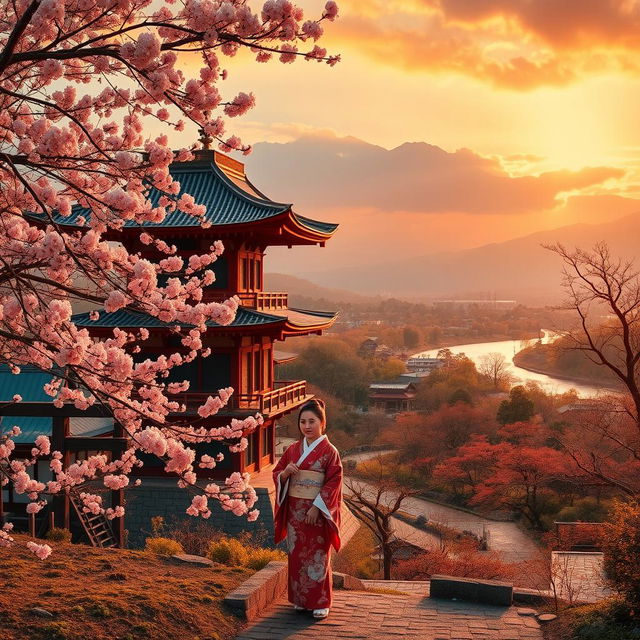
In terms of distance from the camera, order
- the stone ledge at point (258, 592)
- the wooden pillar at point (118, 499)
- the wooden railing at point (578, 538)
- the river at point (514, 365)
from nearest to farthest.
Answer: the stone ledge at point (258, 592) → the wooden pillar at point (118, 499) → the wooden railing at point (578, 538) → the river at point (514, 365)

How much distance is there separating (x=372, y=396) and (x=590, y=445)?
34.7 metres

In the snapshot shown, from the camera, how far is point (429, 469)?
48500 millimetres

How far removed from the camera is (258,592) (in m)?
8.60

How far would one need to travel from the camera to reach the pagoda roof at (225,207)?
20.5 meters

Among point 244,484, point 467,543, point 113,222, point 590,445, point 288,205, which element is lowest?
point 467,543

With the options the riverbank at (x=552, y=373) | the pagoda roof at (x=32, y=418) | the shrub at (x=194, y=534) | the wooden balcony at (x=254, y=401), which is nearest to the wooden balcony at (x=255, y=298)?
the wooden balcony at (x=254, y=401)

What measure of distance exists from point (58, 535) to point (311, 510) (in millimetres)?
5929

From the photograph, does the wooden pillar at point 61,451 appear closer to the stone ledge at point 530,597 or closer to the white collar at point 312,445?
the white collar at point 312,445

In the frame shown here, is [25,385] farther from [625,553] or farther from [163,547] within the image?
[625,553]

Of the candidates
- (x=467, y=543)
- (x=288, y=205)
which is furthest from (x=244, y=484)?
(x=467, y=543)

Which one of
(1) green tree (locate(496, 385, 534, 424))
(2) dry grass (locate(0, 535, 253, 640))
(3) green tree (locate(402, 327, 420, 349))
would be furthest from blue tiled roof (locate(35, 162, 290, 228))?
(3) green tree (locate(402, 327, 420, 349))

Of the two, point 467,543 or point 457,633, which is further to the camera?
point 467,543

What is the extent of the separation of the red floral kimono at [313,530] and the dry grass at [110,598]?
0.85 m

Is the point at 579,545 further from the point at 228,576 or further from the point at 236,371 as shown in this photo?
the point at 228,576
